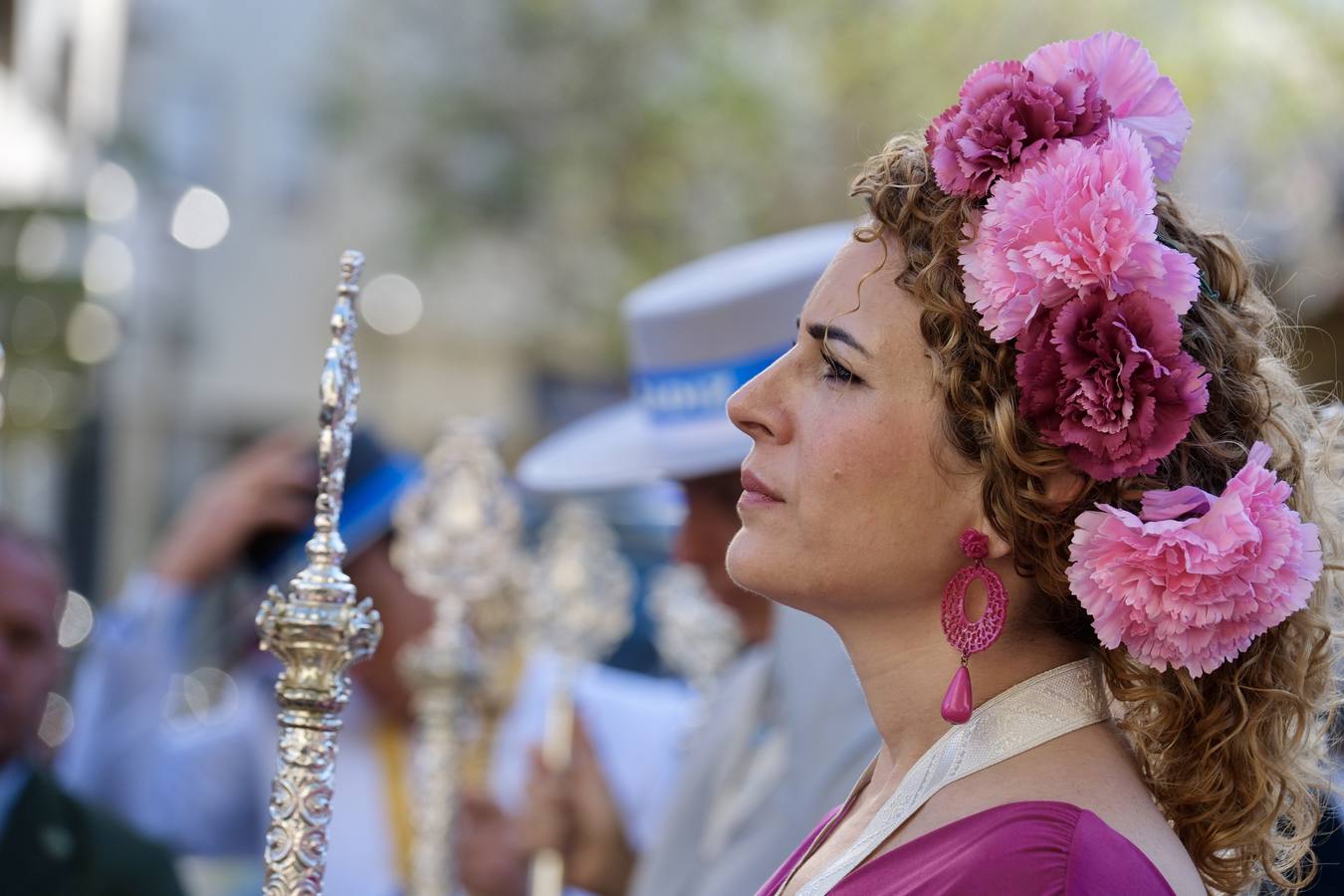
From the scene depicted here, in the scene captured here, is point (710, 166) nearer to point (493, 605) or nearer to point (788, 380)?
point (493, 605)

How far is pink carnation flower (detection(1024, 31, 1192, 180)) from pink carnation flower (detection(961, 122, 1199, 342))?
0.12 metres

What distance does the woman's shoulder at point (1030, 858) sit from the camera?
1.72 meters

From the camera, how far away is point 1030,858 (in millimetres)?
1737

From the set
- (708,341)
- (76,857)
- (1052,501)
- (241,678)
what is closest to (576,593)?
(708,341)

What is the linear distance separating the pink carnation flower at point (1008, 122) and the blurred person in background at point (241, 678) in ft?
8.71

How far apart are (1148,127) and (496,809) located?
2.51 m

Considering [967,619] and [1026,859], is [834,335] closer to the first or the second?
[967,619]

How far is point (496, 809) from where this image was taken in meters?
4.04

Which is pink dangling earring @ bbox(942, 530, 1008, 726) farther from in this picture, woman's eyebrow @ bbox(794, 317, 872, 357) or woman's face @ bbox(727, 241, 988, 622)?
woman's eyebrow @ bbox(794, 317, 872, 357)

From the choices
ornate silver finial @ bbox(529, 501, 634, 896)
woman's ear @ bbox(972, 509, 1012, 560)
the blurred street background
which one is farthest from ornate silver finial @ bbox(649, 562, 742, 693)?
the blurred street background

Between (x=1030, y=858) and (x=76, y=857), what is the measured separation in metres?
2.91

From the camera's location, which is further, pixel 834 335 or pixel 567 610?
pixel 567 610


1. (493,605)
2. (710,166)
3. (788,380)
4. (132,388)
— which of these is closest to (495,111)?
(710,166)

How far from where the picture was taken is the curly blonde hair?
195 centimetres
